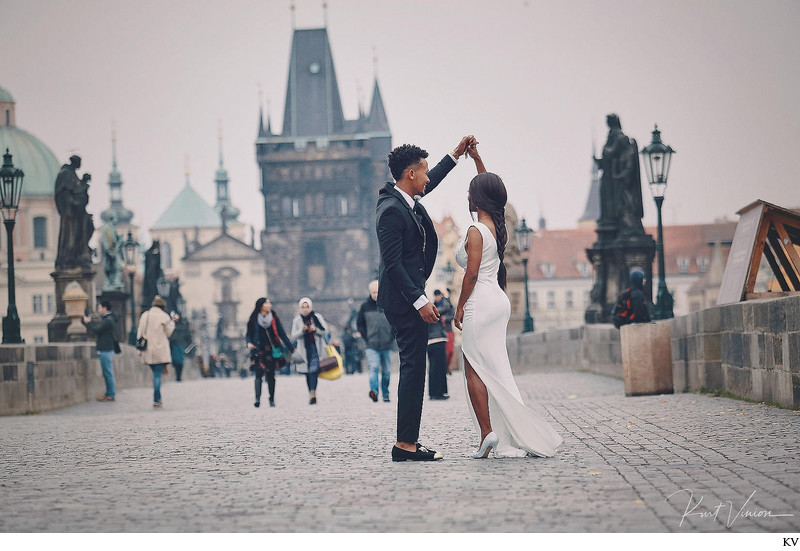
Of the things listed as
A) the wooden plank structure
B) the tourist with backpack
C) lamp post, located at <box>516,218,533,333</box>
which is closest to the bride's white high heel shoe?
the wooden plank structure

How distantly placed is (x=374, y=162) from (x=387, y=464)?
11847 cm

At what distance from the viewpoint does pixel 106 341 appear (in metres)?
19.8

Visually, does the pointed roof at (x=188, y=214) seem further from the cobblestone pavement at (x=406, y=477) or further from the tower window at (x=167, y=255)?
the cobblestone pavement at (x=406, y=477)

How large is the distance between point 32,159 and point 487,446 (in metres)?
86.2

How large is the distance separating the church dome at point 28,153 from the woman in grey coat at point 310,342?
65.7 m

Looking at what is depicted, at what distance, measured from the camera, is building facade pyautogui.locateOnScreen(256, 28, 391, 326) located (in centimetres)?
11981

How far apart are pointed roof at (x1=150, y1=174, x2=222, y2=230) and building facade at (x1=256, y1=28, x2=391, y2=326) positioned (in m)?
48.6

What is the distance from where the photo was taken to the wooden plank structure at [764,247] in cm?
1289

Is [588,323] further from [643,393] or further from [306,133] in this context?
[306,133]

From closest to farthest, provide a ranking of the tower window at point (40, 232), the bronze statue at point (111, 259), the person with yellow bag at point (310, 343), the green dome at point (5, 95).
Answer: the person with yellow bag at point (310, 343) < the bronze statue at point (111, 259) < the green dome at point (5, 95) < the tower window at point (40, 232)

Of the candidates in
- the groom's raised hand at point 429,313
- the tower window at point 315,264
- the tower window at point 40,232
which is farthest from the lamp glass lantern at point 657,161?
the tower window at point 315,264

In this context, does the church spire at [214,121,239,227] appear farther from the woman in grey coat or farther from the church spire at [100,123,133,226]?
the woman in grey coat

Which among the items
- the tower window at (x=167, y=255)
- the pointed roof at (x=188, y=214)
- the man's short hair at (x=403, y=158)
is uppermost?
the pointed roof at (x=188, y=214)
